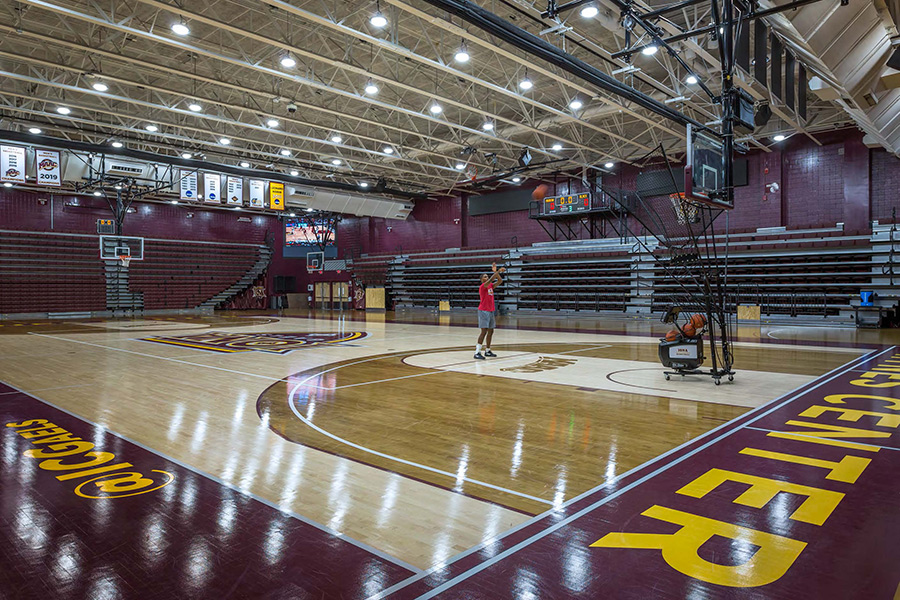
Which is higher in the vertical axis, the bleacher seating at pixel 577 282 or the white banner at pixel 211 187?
the white banner at pixel 211 187

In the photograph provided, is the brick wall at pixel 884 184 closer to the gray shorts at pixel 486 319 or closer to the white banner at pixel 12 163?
the gray shorts at pixel 486 319

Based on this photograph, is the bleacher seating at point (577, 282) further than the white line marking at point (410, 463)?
Yes

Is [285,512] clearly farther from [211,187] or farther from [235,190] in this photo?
[235,190]

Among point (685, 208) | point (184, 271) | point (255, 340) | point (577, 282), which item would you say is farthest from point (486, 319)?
point (184, 271)

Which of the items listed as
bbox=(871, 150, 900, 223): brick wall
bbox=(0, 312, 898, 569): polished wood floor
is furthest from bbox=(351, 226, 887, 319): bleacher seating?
bbox=(0, 312, 898, 569): polished wood floor

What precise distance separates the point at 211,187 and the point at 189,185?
0.73m

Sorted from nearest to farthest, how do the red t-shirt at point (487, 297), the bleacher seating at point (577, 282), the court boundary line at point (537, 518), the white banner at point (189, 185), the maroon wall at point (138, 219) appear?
the court boundary line at point (537, 518), the red t-shirt at point (487, 297), the white banner at point (189, 185), the bleacher seating at point (577, 282), the maroon wall at point (138, 219)

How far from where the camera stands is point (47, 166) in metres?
17.1

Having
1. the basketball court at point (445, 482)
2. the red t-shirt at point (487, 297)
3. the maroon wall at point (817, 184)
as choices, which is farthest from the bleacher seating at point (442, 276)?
the basketball court at point (445, 482)

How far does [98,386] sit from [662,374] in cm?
710

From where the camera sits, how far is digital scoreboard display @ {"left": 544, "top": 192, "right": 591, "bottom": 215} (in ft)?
77.4

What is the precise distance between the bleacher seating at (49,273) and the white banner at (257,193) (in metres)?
11.8

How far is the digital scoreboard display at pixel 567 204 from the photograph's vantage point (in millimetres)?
23578

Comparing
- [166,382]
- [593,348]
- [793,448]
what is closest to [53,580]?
[793,448]
